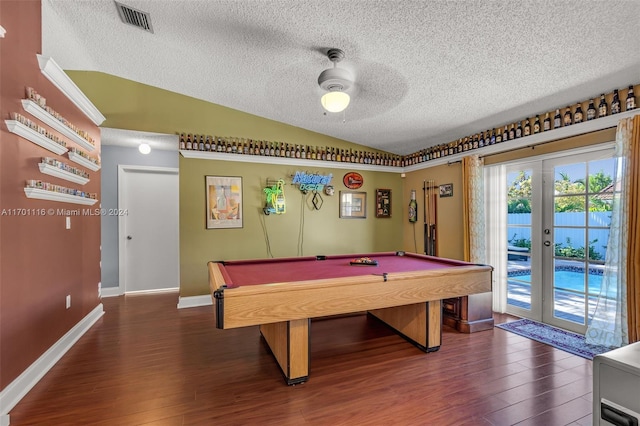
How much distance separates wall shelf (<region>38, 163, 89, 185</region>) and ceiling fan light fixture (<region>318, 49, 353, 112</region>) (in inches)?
95.3

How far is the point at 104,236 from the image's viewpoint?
15.4ft

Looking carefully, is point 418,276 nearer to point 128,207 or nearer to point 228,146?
point 228,146

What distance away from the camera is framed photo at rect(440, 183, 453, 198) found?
14.6ft

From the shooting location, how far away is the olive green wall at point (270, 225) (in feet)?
13.6

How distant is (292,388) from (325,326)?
1.31m

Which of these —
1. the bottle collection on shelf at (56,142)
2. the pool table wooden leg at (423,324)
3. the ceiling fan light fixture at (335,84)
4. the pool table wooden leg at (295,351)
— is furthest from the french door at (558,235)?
the bottle collection on shelf at (56,142)

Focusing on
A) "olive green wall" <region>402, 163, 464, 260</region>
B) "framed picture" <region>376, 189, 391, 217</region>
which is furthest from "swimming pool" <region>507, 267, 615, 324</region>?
"framed picture" <region>376, 189, 391, 217</region>

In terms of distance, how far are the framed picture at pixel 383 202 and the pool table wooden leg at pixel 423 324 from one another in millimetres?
2597

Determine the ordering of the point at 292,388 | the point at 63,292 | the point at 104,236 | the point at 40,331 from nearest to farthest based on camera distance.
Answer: the point at 292,388 → the point at 40,331 → the point at 63,292 → the point at 104,236

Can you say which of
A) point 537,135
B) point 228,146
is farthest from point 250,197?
point 537,135

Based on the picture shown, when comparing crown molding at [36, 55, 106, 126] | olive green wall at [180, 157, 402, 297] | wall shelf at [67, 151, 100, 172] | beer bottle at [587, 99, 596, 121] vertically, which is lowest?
olive green wall at [180, 157, 402, 297]

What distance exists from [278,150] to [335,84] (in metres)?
2.21

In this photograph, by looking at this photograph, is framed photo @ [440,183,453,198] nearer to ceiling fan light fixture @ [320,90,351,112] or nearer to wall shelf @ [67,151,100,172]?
ceiling fan light fixture @ [320,90,351,112]

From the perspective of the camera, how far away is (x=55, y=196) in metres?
2.56
